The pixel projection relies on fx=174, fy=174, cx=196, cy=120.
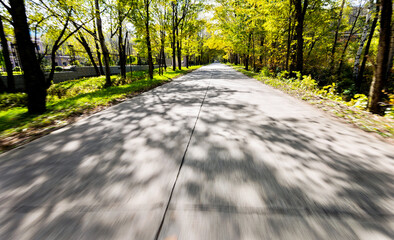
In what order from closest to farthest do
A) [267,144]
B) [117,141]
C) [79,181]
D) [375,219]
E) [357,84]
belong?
[375,219]
[79,181]
[267,144]
[117,141]
[357,84]

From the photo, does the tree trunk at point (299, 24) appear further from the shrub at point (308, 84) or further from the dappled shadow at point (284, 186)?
the dappled shadow at point (284, 186)

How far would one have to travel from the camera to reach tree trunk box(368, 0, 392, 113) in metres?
4.96

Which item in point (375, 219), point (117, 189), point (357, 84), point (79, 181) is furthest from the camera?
point (357, 84)

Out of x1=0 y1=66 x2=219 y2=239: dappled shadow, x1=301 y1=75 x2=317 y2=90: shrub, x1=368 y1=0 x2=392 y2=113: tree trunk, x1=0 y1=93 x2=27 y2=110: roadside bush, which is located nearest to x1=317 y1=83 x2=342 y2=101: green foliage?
x1=301 y1=75 x2=317 y2=90: shrub

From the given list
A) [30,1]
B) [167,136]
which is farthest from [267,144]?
[30,1]

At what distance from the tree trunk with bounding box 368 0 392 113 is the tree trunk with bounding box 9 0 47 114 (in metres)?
10.4

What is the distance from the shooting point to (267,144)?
10.5 feet

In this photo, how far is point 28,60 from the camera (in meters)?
5.31

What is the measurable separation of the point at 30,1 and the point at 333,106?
1630 cm

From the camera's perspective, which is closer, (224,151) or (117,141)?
(224,151)

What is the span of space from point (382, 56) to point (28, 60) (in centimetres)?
1056

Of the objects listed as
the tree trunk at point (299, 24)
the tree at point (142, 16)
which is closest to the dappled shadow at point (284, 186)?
the tree trunk at point (299, 24)

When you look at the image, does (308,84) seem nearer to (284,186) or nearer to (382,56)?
(382,56)

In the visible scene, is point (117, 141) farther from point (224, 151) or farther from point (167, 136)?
point (224, 151)
